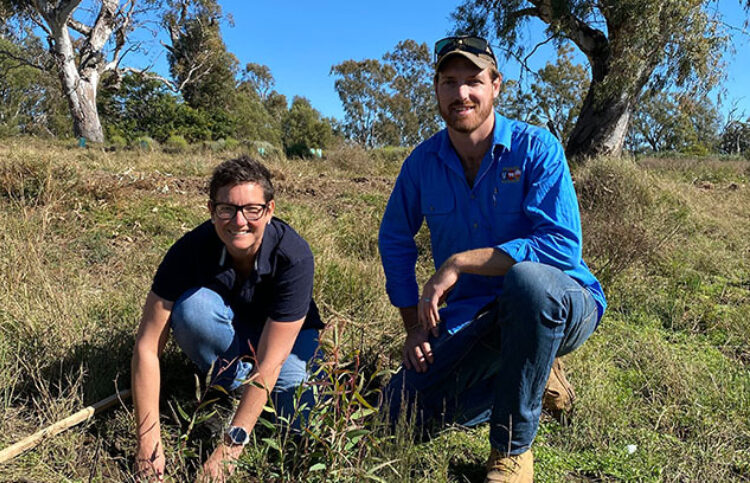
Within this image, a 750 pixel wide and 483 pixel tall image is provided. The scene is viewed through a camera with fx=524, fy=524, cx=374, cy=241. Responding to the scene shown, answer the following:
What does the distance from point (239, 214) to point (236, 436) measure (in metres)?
0.77

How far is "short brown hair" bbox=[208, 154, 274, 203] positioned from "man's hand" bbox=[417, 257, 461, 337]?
70cm

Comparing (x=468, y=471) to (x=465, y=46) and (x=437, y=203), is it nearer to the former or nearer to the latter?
(x=437, y=203)

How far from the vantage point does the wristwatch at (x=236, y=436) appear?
176 cm

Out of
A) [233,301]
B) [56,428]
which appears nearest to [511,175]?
[233,301]

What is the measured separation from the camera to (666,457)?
1988mm

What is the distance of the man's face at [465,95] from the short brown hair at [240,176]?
785 millimetres

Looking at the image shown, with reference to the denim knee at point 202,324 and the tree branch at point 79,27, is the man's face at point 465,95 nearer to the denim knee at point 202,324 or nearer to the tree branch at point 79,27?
the denim knee at point 202,324

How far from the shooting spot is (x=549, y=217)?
6.49 feet

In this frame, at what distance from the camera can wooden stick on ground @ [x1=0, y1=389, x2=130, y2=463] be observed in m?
1.73

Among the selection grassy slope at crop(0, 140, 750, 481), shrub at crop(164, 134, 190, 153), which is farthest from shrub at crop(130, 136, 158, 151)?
grassy slope at crop(0, 140, 750, 481)

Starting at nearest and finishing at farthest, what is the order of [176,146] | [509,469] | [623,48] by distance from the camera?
[509,469]
[623,48]
[176,146]

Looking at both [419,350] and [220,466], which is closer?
[220,466]

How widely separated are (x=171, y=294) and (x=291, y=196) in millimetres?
4358

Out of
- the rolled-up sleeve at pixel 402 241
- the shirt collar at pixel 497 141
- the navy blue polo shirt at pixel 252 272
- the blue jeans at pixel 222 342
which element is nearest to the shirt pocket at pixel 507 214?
the shirt collar at pixel 497 141
